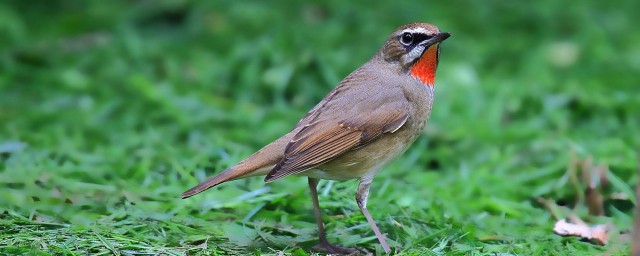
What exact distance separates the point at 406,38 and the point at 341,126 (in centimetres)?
76

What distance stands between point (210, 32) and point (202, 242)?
5.46 m

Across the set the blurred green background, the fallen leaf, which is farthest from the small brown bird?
the fallen leaf

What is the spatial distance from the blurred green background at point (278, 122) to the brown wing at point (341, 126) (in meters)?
0.52

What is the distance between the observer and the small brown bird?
5.68 m

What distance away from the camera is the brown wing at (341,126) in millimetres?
5672

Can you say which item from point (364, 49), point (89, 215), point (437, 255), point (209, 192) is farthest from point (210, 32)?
point (437, 255)

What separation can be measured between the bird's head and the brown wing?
0.23 metres

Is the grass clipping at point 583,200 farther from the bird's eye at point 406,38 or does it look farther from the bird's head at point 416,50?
the bird's eye at point 406,38

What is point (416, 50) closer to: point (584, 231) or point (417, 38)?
point (417, 38)

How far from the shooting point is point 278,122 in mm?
8547

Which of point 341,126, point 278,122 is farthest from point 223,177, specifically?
point 278,122

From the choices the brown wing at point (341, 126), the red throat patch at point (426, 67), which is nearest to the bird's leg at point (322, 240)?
the brown wing at point (341, 126)

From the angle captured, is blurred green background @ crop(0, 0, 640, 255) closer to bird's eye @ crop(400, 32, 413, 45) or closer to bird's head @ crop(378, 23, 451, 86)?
bird's head @ crop(378, 23, 451, 86)

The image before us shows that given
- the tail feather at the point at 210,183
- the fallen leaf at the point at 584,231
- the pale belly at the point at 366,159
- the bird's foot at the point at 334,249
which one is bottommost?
the fallen leaf at the point at 584,231
